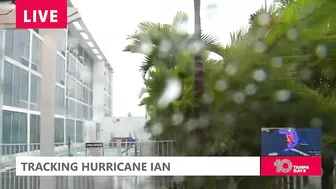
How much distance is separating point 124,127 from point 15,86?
118 centimetres

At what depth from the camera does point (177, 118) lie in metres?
3.11

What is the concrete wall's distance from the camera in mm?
3195

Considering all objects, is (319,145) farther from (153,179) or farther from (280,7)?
(153,179)

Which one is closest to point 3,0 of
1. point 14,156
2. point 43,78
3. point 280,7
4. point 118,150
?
point 43,78

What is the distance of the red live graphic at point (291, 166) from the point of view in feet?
9.78

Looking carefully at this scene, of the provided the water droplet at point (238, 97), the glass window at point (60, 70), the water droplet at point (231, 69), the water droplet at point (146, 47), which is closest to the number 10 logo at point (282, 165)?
the water droplet at point (238, 97)

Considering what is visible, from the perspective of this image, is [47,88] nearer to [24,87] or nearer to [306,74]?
[24,87]

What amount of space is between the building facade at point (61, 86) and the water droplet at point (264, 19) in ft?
4.08

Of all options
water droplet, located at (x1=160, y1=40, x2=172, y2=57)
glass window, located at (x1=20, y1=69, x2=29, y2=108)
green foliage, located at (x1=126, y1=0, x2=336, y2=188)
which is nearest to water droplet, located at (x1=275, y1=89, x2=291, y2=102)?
green foliage, located at (x1=126, y1=0, x2=336, y2=188)

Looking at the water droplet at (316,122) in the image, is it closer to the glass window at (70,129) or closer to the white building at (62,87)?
the white building at (62,87)

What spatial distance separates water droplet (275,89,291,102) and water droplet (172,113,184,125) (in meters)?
0.74

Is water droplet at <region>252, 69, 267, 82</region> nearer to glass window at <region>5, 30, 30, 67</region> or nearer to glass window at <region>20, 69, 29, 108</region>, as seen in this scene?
glass window at <region>5, 30, 30, 67</region>

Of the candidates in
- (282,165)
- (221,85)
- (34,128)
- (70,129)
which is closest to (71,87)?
(70,129)

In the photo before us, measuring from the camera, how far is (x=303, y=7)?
300 centimetres
